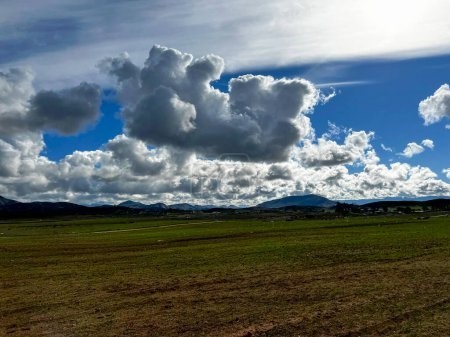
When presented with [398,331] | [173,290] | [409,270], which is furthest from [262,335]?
[409,270]

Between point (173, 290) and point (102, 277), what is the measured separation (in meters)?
10.4

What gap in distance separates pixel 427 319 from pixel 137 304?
49.3 feet

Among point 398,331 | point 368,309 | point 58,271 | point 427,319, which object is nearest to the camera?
point 398,331

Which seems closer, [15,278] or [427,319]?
[427,319]

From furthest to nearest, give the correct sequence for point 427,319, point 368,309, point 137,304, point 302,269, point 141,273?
point 141,273
point 302,269
point 137,304
point 368,309
point 427,319

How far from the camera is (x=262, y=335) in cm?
1944

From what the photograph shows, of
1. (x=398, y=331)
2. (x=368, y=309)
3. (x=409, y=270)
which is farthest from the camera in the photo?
(x=409, y=270)

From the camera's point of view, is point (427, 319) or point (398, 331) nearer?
point (398, 331)

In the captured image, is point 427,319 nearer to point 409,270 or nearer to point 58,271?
point 409,270

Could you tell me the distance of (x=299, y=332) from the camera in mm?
19500

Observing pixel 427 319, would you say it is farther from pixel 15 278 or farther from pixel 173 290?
pixel 15 278

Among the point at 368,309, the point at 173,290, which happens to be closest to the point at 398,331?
the point at 368,309

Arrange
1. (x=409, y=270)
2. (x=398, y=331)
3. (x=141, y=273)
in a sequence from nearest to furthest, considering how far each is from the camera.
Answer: (x=398, y=331) < (x=409, y=270) < (x=141, y=273)

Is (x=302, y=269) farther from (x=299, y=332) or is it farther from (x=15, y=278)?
(x=15, y=278)
